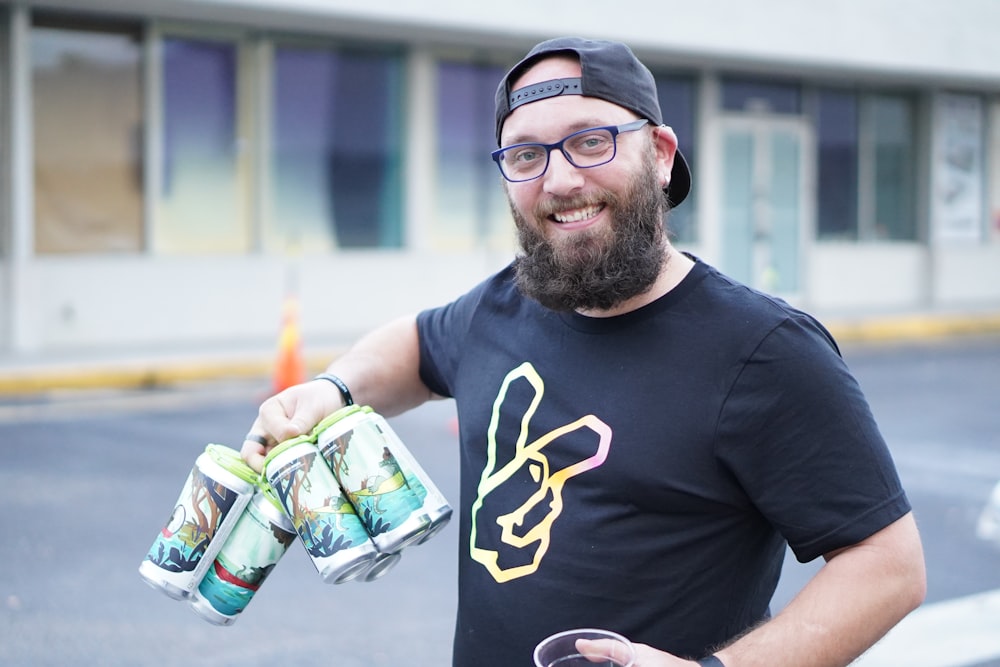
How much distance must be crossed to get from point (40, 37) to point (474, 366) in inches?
464

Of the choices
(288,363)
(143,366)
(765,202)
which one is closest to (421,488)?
(288,363)

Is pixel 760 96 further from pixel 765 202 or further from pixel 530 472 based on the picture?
pixel 530 472

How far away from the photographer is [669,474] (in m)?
1.92

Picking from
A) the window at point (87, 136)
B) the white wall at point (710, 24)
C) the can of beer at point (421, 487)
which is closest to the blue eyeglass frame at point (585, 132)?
the can of beer at point (421, 487)

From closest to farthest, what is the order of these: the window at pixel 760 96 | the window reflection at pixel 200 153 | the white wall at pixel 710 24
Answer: the white wall at pixel 710 24 → the window reflection at pixel 200 153 → the window at pixel 760 96

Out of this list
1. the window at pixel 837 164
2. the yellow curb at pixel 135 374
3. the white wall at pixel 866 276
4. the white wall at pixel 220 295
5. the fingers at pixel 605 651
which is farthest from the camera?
the window at pixel 837 164

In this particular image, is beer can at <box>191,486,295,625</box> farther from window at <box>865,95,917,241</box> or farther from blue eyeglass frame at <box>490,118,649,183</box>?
window at <box>865,95,917,241</box>

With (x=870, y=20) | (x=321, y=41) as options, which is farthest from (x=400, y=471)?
(x=870, y=20)

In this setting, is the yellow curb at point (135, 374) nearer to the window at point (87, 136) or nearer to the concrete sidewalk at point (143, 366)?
the concrete sidewalk at point (143, 366)

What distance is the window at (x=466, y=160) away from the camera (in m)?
15.4

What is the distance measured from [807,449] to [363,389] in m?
1.00

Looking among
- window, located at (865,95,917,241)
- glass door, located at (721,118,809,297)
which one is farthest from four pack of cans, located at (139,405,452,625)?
window, located at (865,95,917,241)

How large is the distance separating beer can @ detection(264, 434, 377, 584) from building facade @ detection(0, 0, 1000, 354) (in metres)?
10.9

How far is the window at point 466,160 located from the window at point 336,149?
0.60m
